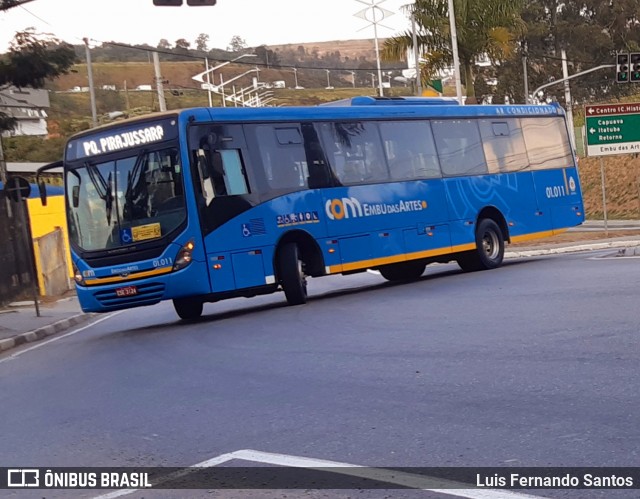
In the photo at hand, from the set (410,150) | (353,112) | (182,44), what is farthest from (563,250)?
(182,44)

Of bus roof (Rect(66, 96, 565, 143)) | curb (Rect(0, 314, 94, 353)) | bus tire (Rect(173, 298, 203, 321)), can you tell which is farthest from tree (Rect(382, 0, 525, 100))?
bus tire (Rect(173, 298, 203, 321))

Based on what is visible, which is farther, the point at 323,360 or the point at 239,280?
the point at 239,280

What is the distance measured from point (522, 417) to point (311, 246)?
1149cm

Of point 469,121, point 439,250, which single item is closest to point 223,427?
point 439,250

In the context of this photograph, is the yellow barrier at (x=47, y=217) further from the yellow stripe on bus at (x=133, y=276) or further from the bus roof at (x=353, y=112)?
the yellow stripe on bus at (x=133, y=276)

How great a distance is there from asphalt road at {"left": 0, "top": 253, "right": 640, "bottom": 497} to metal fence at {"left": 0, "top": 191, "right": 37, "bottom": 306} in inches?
460

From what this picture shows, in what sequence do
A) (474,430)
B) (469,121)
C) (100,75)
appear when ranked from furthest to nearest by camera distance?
(100,75) < (469,121) < (474,430)

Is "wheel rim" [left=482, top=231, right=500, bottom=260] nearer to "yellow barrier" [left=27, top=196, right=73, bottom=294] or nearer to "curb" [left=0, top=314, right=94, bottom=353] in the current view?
"curb" [left=0, top=314, right=94, bottom=353]

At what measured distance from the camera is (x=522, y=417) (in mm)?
7664

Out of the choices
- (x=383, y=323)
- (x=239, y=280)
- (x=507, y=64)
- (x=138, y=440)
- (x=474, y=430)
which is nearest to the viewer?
(x=474, y=430)

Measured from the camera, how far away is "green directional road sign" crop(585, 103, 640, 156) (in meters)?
35.0

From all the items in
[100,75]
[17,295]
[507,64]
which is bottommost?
[17,295]

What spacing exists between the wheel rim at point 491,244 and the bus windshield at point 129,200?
28.1 feet

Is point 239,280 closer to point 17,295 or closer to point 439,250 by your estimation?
point 439,250
